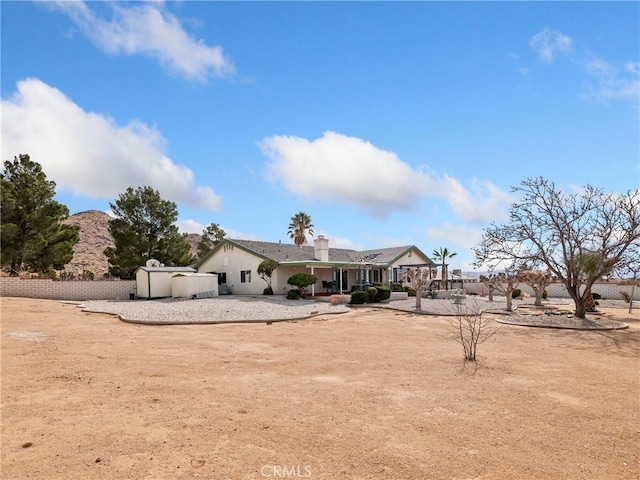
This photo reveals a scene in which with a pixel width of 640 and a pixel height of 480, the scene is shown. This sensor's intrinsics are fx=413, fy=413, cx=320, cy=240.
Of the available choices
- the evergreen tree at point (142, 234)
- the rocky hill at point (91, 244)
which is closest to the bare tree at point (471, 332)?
the evergreen tree at point (142, 234)

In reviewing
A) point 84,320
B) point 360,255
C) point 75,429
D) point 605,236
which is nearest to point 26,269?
point 84,320

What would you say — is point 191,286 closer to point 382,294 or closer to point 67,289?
point 67,289

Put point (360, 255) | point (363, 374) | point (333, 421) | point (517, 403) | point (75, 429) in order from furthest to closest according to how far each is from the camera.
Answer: point (360, 255) → point (363, 374) → point (517, 403) → point (333, 421) → point (75, 429)

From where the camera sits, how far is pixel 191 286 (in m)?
28.7

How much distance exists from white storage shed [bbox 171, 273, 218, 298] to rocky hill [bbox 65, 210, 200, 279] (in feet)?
124

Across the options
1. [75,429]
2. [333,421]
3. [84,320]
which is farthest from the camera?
[84,320]

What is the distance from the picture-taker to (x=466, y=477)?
4004mm

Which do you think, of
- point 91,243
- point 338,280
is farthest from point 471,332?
point 91,243

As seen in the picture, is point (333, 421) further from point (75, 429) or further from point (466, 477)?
point (75, 429)

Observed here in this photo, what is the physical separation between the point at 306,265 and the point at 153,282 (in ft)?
35.5

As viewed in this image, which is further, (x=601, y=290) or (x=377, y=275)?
(x=377, y=275)

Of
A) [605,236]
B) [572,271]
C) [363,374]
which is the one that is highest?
[605,236]

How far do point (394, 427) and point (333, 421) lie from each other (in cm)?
78

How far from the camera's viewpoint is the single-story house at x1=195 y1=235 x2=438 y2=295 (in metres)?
31.2
